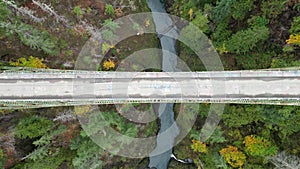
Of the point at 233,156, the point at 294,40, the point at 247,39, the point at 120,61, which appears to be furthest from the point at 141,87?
the point at 294,40

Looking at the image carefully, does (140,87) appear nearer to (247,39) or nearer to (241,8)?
(247,39)

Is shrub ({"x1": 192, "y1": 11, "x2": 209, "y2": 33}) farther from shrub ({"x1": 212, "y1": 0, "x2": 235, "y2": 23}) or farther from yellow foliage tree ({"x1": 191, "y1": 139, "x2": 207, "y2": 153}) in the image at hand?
yellow foliage tree ({"x1": 191, "y1": 139, "x2": 207, "y2": 153})

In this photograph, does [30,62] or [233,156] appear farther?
[233,156]

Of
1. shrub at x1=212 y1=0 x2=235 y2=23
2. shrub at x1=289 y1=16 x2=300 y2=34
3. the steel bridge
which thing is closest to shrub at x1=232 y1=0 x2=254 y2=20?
shrub at x1=212 y1=0 x2=235 y2=23

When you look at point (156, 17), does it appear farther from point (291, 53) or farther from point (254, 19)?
point (291, 53)

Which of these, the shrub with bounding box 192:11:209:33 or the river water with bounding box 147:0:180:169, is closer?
the shrub with bounding box 192:11:209:33

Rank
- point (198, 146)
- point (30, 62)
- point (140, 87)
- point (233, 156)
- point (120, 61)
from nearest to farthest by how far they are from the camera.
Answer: point (140, 87) → point (30, 62) → point (233, 156) → point (198, 146) → point (120, 61)

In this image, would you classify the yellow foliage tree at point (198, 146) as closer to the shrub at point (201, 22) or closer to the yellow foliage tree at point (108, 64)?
the shrub at point (201, 22)
